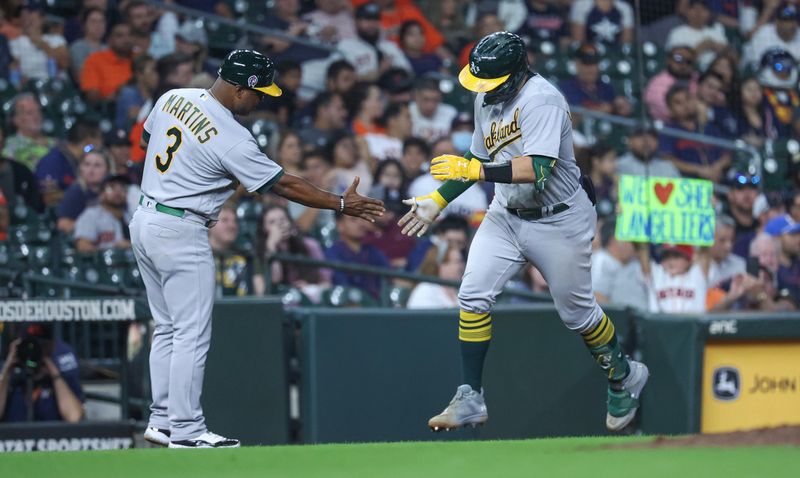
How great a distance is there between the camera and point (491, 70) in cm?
601

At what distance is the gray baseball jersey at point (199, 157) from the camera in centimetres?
618

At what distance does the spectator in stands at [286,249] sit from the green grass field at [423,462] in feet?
12.2

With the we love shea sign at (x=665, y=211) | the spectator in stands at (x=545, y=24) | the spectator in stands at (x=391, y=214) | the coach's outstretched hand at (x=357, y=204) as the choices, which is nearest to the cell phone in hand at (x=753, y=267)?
the we love shea sign at (x=665, y=211)

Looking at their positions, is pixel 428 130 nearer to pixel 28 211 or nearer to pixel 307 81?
pixel 307 81

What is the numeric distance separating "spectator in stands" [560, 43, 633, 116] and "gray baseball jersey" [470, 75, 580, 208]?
6447mm

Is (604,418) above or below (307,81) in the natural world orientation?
below

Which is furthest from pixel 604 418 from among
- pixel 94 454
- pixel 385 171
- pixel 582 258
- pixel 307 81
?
pixel 307 81

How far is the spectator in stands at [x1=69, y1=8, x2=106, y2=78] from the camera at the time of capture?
11.0 metres

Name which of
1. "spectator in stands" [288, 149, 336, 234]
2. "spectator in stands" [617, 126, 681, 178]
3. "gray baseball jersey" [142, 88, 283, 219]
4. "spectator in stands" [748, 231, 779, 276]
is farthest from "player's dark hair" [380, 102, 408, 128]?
"gray baseball jersey" [142, 88, 283, 219]

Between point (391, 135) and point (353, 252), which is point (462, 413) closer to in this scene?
point (353, 252)

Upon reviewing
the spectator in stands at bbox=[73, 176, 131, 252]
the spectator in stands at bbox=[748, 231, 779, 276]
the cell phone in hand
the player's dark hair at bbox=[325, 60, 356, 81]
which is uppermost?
the player's dark hair at bbox=[325, 60, 356, 81]

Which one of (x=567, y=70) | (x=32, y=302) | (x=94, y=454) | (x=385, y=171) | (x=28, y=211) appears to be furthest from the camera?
(x=567, y=70)

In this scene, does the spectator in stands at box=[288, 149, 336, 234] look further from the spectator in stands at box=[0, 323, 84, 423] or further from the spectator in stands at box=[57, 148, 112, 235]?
the spectator in stands at box=[0, 323, 84, 423]

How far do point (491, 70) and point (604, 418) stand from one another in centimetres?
320
